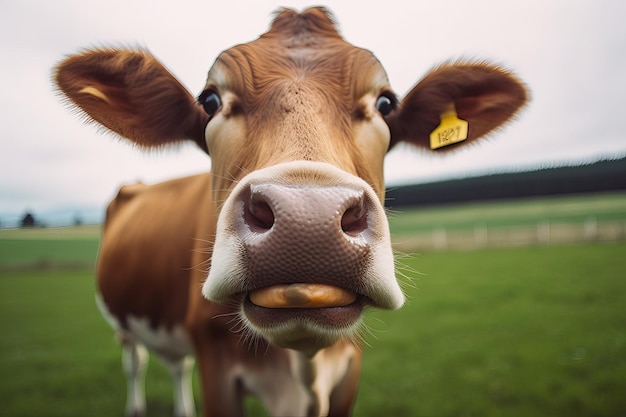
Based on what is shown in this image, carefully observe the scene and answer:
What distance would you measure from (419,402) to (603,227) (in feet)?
66.1

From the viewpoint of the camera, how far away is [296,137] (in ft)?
4.62

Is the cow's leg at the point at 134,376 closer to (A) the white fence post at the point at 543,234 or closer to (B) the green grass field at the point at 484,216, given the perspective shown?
(B) the green grass field at the point at 484,216

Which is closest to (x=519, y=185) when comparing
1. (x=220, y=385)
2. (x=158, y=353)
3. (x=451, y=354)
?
(x=451, y=354)

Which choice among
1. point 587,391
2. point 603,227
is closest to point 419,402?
point 587,391

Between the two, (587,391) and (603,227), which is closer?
(587,391)

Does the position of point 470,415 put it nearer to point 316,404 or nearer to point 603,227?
point 316,404

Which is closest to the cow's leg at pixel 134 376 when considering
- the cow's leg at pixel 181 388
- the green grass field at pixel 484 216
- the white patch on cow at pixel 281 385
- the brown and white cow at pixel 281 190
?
the cow's leg at pixel 181 388

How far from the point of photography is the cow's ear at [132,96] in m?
2.06

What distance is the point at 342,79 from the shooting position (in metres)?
1.70

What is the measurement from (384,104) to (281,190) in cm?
103

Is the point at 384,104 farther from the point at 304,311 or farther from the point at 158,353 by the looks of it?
the point at 158,353

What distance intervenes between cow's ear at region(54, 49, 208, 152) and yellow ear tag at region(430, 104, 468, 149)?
129 centimetres

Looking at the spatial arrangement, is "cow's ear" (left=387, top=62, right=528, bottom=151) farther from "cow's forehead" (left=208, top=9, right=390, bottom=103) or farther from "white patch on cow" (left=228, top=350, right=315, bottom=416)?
"white patch on cow" (left=228, top=350, right=315, bottom=416)

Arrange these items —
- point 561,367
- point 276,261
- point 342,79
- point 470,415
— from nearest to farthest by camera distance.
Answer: point 276,261 → point 342,79 → point 470,415 → point 561,367
